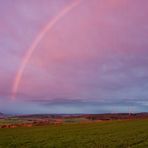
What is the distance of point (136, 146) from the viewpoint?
2742cm

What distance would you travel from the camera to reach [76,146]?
30.5m

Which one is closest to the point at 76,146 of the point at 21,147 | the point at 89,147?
the point at 89,147

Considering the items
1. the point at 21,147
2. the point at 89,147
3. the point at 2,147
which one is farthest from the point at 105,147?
the point at 2,147

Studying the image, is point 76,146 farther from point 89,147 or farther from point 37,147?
point 37,147

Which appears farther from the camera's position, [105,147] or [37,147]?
[37,147]

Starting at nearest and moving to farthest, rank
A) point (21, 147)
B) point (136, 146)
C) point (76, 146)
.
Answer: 1. point (136, 146)
2. point (76, 146)
3. point (21, 147)

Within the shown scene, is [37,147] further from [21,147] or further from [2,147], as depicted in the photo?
[2,147]

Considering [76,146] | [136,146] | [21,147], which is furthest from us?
[21,147]

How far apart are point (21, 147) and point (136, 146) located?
13.3 metres

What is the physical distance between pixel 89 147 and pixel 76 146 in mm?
2167

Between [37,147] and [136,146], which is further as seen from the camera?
[37,147]

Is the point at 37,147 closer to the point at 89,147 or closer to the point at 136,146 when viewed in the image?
the point at 89,147

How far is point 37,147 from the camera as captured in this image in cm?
3241

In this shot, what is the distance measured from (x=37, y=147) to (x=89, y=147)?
6724mm
